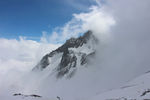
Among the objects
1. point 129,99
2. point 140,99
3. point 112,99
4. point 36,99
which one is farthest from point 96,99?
point 36,99

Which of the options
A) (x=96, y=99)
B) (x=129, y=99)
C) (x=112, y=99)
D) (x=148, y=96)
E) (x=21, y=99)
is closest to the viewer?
(x=148, y=96)

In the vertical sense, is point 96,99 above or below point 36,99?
below

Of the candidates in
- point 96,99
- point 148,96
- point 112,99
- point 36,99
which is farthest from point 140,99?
point 36,99

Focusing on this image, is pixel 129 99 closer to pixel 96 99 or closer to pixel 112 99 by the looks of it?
pixel 112 99

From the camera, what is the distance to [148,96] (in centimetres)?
2784

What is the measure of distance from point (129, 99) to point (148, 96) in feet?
12.8

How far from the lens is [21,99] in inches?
1756

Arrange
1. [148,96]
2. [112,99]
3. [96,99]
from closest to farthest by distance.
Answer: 1. [148,96]
2. [112,99]
3. [96,99]

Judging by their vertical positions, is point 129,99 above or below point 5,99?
below

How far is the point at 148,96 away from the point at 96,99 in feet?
54.9

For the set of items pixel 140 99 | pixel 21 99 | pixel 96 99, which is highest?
pixel 21 99

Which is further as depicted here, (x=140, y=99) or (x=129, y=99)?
(x=129, y=99)

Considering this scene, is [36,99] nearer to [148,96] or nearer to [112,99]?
[112,99]

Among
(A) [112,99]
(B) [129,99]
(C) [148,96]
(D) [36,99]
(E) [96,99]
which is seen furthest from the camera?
(D) [36,99]
